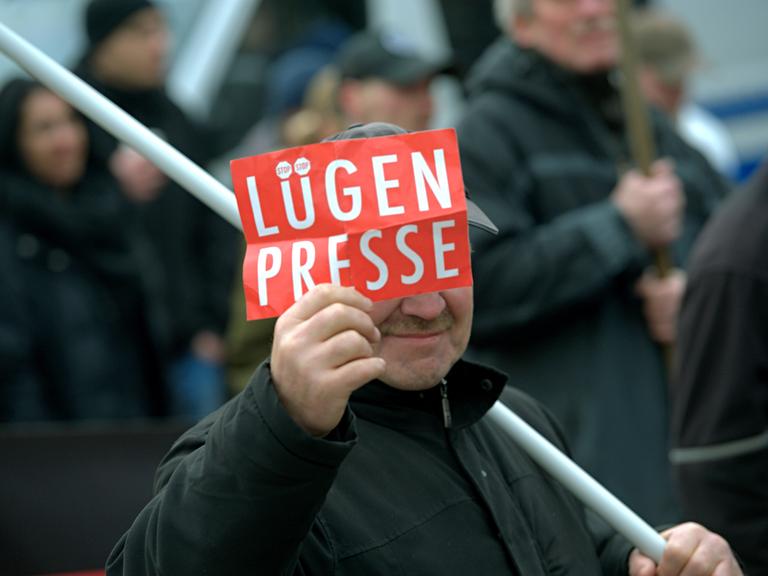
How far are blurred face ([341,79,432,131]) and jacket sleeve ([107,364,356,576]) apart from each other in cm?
373

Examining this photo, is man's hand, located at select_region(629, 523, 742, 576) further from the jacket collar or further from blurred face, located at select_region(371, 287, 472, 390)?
blurred face, located at select_region(371, 287, 472, 390)

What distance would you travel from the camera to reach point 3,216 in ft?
18.8

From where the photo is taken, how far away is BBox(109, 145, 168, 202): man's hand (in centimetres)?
635

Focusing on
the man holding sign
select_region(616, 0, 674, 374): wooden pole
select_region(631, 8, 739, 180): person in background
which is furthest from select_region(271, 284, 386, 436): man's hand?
select_region(631, 8, 739, 180): person in background

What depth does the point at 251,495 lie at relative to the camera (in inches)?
83.4

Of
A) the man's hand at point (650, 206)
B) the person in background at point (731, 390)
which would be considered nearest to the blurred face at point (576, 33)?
the man's hand at point (650, 206)

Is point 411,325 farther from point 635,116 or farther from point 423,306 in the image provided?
point 635,116

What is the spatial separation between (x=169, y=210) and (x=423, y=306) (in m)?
4.21

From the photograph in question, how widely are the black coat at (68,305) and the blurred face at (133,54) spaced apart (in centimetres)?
54

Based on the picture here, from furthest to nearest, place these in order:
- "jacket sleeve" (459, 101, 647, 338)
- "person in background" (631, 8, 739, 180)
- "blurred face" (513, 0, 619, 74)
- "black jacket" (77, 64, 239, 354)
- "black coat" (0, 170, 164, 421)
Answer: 1. "person in background" (631, 8, 739, 180)
2. "black jacket" (77, 64, 239, 354)
3. "black coat" (0, 170, 164, 421)
4. "blurred face" (513, 0, 619, 74)
5. "jacket sleeve" (459, 101, 647, 338)

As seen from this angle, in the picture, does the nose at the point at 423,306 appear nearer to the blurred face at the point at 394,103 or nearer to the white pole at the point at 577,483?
the white pole at the point at 577,483

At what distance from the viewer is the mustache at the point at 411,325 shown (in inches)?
100

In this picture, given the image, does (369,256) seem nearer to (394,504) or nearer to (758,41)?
(394,504)

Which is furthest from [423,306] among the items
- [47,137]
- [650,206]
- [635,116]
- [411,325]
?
[47,137]
